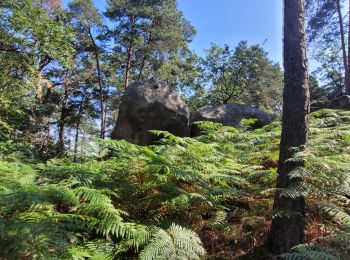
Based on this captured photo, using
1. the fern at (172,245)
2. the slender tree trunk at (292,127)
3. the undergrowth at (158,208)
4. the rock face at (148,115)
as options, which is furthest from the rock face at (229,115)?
the fern at (172,245)

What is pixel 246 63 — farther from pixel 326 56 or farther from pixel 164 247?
pixel 164 247

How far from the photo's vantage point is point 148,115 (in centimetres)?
1005

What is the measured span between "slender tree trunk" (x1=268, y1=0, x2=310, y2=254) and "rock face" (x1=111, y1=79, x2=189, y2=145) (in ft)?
20.4

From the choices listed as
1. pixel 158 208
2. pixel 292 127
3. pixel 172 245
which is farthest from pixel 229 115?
pixel 172 245

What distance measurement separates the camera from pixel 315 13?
15.0 metres

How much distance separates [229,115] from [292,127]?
7.16 m

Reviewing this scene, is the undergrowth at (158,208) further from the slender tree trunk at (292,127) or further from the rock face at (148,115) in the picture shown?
the rock face at (148,115)

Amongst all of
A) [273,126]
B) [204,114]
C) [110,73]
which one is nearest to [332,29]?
[204,114]

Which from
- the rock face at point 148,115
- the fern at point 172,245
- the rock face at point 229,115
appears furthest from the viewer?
the rock face at point 229,115

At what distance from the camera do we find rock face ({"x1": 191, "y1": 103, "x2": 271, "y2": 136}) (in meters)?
10.8

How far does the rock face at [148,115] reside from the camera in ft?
32.8

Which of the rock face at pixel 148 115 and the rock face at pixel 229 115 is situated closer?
the rock face at pixel 148 115

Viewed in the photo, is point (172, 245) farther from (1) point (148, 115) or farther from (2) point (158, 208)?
(1) point (148, 115)

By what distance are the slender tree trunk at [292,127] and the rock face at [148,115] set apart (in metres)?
6.23
